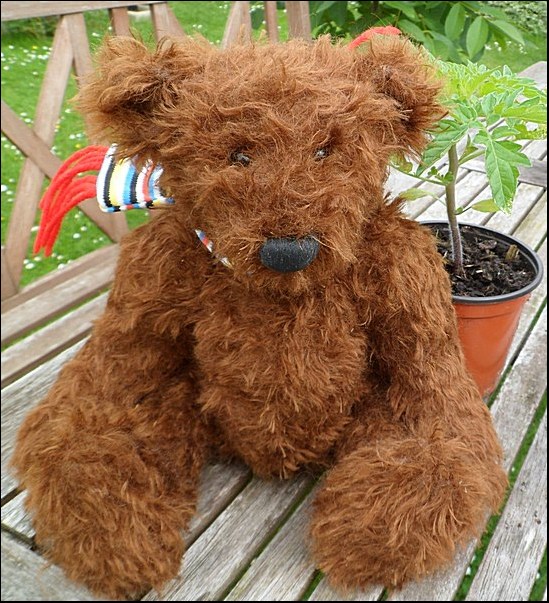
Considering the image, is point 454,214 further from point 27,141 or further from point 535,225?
point 27,141

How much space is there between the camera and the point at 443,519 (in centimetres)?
68

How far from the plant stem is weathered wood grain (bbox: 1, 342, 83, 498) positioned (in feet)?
2.41

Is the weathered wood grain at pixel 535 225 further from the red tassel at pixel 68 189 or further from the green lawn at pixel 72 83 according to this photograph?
the red tassel at pixel 68 189

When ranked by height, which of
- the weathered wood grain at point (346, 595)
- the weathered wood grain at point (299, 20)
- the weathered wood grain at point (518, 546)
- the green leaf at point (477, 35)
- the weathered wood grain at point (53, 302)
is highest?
the weathered wood grain at point (299, 20)

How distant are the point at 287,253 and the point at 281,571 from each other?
0.44m

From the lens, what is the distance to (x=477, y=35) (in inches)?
35.6

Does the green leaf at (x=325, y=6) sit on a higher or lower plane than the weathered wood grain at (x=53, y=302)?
higher

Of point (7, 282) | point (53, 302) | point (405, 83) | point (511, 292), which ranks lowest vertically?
point (53, 302)

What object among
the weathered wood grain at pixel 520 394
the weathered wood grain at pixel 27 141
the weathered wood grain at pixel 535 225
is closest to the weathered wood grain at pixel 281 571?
the weathered wood grain at pixel 520 394

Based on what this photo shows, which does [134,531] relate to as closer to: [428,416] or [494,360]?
[428,416]

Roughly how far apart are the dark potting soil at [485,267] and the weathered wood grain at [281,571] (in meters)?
0.41

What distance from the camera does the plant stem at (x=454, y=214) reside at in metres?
0.79

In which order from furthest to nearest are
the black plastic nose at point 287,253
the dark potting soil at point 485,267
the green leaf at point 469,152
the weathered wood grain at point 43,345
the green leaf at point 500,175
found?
the weathered wood grain at point 43,345 → the dark potting soil at point 485,267 → the green leaf at point 469,152 → the green leaf at point 500,175 → the black plastic nose at point 287,253

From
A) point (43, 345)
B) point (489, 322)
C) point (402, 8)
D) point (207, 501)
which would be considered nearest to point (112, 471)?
point (207, 501)
